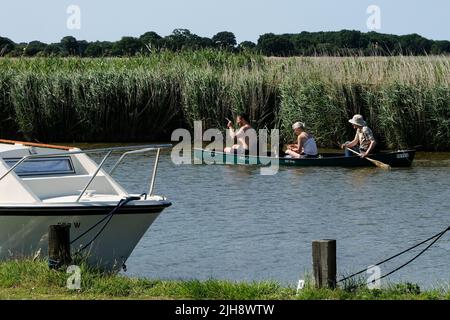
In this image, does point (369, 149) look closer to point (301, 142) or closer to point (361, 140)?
point (361, 140)

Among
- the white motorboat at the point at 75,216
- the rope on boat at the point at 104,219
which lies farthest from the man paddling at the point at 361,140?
the rope on boat at the point at 104,219

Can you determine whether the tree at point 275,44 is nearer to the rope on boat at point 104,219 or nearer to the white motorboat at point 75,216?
the white motorboat at point 75,216

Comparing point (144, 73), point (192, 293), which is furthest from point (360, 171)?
point (192, 293)

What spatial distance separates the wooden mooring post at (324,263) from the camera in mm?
10898

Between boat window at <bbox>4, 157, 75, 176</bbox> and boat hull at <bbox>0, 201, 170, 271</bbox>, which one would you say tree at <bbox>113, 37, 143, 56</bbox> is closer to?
boat window at <bbox>4, 157, 75, 176</bbox>

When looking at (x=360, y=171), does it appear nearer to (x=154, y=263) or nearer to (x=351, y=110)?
(x=351, y=110)

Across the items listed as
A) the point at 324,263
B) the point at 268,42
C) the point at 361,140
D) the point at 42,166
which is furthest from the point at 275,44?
the point at 324,263

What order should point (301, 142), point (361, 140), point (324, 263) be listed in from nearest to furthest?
point (324, 263) < point (301, 142) < point (361, 140)

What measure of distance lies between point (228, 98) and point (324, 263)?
2279 centimetres

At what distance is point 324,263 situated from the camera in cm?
1095

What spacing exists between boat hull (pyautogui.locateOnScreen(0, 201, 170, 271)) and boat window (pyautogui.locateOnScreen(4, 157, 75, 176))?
1.41 metres

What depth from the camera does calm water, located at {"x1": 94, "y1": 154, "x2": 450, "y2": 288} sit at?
49.3 feet

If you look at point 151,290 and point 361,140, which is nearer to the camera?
point 151,290
